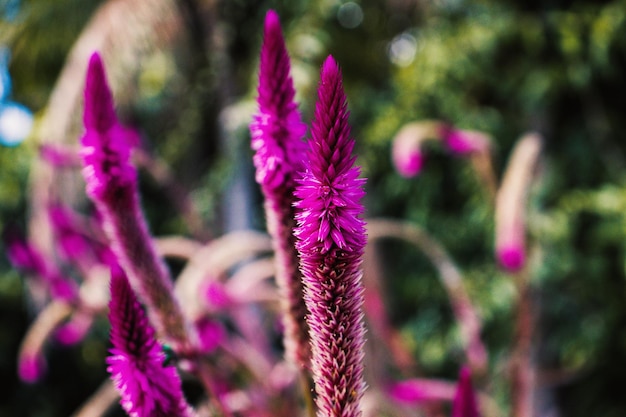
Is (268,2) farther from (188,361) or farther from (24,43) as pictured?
(188,361)

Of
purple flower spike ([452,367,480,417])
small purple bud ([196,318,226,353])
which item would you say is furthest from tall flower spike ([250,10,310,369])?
small purple bud ([196,318,226,353])

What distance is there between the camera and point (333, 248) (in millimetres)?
285

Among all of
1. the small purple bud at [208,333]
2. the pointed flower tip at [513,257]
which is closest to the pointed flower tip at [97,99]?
the small purple bud at [208,333]

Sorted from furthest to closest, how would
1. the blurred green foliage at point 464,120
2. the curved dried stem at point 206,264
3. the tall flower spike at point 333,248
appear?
1. the blurred green foliage at point 464,120
2. the curved dried stem at point 206,264
3. the tall flower spike at point 333,248

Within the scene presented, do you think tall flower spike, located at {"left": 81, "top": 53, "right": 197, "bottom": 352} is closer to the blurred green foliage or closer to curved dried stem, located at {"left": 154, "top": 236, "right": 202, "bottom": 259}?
curved dried stem, located at {"left": 154, "top": 236, "right": 202, "bottom": 259}

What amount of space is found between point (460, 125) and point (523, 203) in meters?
1.77

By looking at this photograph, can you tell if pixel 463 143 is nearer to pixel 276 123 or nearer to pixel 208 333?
pixel 208 333

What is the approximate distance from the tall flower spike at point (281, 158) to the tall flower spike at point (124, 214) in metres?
0.10

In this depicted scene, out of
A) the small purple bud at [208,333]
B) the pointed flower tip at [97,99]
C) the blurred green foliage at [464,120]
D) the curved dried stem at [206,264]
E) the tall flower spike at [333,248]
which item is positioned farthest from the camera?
the blurred green foliage at [464,120]

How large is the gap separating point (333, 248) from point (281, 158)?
0.12 meters

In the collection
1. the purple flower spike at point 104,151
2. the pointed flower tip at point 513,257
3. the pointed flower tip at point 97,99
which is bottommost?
the purple flower spike at point 104,151

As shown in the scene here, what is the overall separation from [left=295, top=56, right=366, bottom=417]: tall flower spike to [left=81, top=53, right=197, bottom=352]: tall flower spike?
0.59ft

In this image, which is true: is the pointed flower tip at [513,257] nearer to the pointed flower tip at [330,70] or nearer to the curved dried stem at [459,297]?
the curved dried stem at [459,297]

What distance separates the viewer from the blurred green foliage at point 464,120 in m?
2.47
